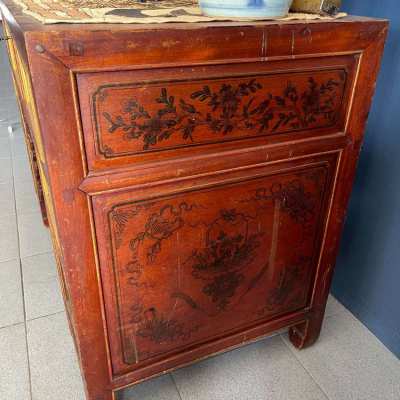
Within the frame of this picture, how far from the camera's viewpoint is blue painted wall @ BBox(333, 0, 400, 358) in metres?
1.24

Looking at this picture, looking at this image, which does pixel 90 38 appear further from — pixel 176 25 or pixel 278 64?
pixel 278 64

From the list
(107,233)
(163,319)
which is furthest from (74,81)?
(163,319)

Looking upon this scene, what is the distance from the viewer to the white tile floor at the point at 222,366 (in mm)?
1265

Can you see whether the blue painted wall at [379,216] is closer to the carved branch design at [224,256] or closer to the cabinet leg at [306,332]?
the cabinet leg at [306,332]

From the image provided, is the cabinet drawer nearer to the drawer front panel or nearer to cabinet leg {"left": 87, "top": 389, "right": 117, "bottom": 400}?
the drawer front panel

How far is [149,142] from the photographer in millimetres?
801

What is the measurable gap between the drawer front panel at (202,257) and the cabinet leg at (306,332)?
18 centimetres

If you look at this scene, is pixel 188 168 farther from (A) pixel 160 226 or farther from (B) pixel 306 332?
(B) pixel 306 332

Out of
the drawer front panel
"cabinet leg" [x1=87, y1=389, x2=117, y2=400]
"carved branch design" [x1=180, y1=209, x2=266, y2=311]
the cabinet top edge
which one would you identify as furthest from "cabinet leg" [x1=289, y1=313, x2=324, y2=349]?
the cabinet top edge

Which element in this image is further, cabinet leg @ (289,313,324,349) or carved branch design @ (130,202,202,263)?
cabinet leg @ (289,313,324,349)

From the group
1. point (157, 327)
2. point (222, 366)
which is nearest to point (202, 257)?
point (157, 327)

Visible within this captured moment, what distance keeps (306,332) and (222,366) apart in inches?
11.8

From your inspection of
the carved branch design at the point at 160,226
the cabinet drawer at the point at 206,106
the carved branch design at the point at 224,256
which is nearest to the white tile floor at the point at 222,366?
the carved branch design at the point at 224,256

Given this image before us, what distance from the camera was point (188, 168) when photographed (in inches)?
33.8
